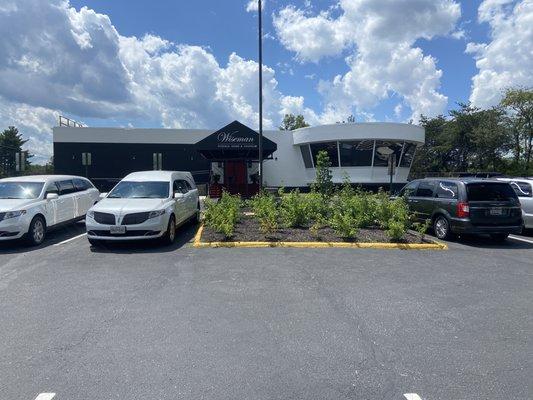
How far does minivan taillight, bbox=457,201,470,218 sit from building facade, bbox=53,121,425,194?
21.1 metres

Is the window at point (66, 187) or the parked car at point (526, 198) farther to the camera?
the window at point (66, 187)

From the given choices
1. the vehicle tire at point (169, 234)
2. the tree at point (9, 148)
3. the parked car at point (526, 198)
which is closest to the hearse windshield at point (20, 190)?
the vehicle tire at point (169, 234)

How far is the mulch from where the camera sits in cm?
1040

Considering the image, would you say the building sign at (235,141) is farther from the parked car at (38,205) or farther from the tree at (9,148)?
the tree at (9,148)

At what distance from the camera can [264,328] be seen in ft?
15.8

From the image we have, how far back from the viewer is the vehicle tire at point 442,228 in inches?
431

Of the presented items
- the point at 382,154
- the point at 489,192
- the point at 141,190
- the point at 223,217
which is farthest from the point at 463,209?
the point at 382,154

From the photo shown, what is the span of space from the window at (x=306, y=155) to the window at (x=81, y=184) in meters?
22.0

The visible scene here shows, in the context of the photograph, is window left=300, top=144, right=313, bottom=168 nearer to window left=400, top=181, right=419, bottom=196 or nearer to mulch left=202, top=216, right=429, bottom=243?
window left=400, top=181, right=419, bottom=196

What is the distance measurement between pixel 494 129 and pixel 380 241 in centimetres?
3335

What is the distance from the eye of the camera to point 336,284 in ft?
21.9

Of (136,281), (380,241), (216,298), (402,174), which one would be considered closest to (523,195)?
(380,241)

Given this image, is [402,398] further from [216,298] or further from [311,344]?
[216,298]

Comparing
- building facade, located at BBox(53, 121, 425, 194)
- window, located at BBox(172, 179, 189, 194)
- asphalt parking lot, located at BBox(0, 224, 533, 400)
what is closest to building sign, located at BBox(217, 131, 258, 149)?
building facade, located at BBox(53, 121, 425, 194)
